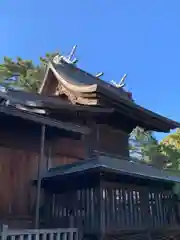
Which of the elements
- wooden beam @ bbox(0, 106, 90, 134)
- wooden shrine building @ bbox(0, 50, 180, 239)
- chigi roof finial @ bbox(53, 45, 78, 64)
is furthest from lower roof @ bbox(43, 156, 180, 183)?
chigi roof finial @ bbox(53, 45, 78, 64)

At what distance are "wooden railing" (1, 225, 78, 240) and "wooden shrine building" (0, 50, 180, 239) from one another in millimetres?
363

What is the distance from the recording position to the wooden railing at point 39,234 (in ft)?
18.8

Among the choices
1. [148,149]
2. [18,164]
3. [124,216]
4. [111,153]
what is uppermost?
[148,149]

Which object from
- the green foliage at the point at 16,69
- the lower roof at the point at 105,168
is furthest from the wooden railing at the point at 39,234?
the green foliage at the point at 16,69

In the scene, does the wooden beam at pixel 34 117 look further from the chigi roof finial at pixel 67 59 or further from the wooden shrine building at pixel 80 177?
the chigi roof finial at pixel 67 59

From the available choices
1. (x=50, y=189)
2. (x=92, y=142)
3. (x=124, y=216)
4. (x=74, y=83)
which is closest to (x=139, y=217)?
(x=124, y=216)

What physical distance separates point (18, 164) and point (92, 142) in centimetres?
287

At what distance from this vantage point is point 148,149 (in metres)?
18.2

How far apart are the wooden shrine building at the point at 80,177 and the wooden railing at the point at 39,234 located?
0.36 m

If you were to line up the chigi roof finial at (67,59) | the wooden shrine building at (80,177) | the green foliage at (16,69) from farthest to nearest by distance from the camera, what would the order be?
the green foliage at (16,69)
the chigi roof finial at (67,59)
the wooden shrine building at (80,177)

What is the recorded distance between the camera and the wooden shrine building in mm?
7094

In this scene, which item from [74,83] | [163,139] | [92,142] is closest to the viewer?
[92,142]

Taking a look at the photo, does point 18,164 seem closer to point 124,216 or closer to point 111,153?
point 124,216

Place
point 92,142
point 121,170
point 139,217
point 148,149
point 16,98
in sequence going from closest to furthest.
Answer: point 121,170 → point 139,217 → point 16,98 → point 92,142 → point 148,149
